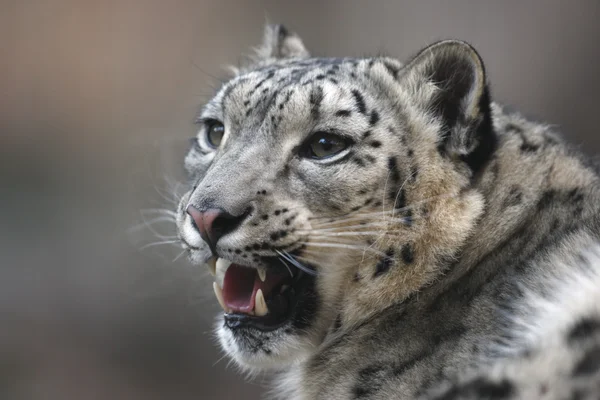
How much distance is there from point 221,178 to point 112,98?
5.62 meters

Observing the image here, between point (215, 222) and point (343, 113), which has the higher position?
point (343, 113)

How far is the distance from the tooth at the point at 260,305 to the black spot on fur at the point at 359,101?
0.82 metres

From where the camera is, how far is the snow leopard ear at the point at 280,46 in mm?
4184

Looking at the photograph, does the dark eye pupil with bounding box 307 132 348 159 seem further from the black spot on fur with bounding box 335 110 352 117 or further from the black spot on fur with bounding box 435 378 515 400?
the black spot on fur with bounding box 435 378 515 400

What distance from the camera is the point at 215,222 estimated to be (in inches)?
108

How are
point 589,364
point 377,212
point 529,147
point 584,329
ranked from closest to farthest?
point 589,364 → point 584,329 → point 377,212 → point 529,147

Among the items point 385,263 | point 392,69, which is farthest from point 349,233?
point 392,69

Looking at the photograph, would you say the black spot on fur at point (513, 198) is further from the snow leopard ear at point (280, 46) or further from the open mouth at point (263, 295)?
the snow leopard ear at point (280, 46)

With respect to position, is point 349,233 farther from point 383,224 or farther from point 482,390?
point 482,390

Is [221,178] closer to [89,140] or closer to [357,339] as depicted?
[357,339]

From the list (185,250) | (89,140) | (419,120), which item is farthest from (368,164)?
(89,140)

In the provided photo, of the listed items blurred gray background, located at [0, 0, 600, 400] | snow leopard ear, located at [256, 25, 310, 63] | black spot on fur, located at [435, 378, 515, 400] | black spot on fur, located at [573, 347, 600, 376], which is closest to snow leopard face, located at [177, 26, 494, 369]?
black spot on fur, located at [435, 378, 515, 400]

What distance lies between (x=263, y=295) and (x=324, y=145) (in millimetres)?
627

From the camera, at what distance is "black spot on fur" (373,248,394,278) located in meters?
2.87
